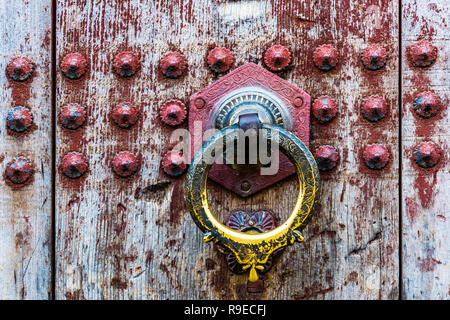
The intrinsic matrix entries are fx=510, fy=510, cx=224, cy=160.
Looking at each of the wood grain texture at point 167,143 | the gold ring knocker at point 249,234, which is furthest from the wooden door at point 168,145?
the gold ring knocker at point 249,234

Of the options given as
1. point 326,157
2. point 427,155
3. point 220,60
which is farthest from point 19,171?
point 427,155

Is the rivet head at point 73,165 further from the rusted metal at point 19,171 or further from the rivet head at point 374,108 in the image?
the rivet head at point 374,108

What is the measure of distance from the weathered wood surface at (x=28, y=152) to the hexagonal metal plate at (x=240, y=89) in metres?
0.21

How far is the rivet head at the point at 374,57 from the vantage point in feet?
2.33

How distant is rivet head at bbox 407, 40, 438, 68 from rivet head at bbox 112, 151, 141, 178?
0.41 meters

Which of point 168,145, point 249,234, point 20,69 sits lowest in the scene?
point 249,234

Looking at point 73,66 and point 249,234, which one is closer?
point 249,234

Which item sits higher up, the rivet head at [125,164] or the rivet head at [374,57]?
the rivet head at [374,57]

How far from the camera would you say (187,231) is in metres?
0.72

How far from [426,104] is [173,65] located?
0.36 m

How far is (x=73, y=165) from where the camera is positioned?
2.32 feet

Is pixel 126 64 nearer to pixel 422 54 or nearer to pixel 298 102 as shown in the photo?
pixel 298 102

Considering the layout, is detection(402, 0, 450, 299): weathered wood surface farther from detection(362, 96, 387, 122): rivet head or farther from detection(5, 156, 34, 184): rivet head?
detection(5, 156, 34, 184): rivet head

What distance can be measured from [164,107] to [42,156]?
0.19 meters
